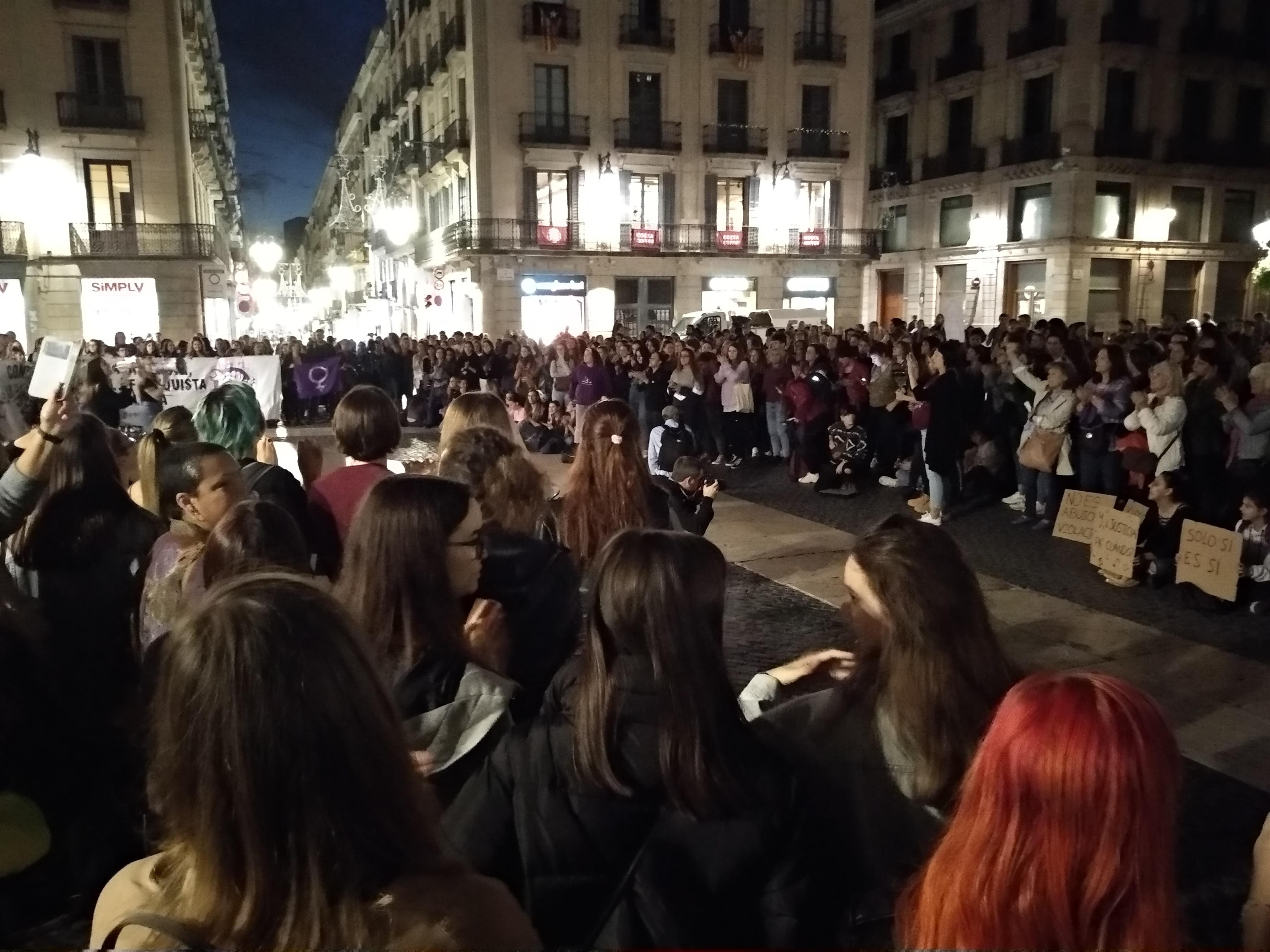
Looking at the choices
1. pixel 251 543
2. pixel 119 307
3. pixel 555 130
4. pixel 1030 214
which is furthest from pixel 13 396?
pixel 1030 214

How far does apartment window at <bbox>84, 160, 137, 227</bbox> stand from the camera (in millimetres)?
31875

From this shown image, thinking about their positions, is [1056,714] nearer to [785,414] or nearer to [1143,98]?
[785,414]

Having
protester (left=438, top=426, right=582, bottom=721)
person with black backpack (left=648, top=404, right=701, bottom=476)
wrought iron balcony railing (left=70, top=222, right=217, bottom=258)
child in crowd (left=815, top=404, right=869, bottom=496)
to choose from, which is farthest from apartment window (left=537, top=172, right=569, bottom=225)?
protester (left=438, top=426, right=582, bottom=721)

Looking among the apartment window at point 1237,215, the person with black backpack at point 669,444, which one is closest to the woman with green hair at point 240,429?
the person with black backpack at point 669,444

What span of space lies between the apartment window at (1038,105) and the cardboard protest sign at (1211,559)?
31.9 meters

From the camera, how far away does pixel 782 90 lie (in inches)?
1496

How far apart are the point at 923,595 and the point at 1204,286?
133 feet

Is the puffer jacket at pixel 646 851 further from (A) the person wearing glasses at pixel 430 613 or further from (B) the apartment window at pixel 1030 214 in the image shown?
(B) the apartment window at pixel 1030 214

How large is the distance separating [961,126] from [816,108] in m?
5.49

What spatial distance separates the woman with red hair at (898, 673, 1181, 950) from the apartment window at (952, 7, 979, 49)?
135ft

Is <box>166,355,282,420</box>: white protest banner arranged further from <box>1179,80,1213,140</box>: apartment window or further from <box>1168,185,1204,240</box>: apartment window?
<box>1179,80,1213,140</box>: apartment window

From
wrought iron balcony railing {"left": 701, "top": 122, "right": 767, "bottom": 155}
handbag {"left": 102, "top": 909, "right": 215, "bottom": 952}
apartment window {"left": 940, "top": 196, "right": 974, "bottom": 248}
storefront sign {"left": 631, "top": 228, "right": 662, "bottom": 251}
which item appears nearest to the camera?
handbag {"left": 102, "top": 909, "right": 215, "bottom": 952}

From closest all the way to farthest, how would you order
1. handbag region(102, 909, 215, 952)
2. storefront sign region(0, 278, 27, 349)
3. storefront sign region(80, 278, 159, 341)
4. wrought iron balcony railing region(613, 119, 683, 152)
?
handbag region(102, 909, 215, 952) < storefront sign region(0, 278, 27, 349) < storefront sign region(80, 278, 159, 341) < wrought iron balcony railing region(613, 119, 683, 152)

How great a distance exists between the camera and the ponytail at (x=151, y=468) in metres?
4.03
